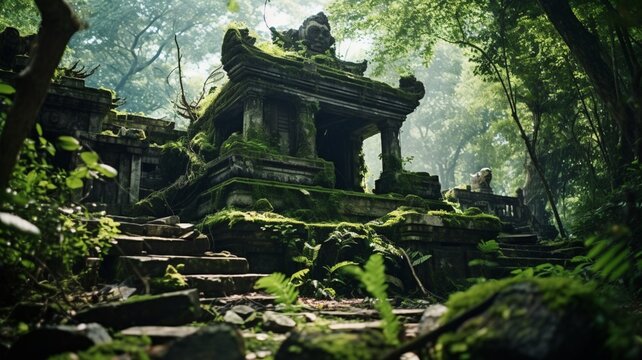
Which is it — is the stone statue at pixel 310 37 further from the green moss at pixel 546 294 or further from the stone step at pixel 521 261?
the green moss at pixel 546 294

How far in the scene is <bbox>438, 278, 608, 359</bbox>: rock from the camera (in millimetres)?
1845

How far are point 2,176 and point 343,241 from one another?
4786mm

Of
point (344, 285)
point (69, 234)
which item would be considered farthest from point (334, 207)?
point (69, 234)

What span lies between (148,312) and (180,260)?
6.60 ft

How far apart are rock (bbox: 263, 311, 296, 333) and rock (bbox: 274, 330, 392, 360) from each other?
1082 millimetres

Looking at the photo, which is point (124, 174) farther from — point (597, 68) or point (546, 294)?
point (597, 68)

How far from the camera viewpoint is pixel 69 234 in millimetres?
3098

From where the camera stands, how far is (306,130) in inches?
424

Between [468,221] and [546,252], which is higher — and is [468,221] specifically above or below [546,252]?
above

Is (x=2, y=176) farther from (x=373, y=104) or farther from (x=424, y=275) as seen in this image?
(x=373, y=104)

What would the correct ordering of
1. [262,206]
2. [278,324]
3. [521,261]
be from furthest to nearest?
1. [521,261]
2. [262,206]
3. [278,324]

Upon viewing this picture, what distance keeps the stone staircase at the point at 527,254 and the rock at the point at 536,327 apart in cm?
604

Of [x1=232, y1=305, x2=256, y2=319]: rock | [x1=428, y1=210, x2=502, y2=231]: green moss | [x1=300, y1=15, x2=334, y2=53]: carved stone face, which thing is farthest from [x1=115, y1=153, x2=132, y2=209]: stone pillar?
[x1=232, y1=305, x2=256, y2=319]: rock

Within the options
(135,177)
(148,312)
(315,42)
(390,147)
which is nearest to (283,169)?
(135,177)
